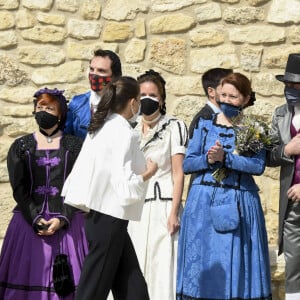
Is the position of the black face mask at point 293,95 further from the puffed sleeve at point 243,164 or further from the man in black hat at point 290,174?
the puffed sleeve at point 243,164

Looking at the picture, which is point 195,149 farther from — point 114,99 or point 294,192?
point 114,99

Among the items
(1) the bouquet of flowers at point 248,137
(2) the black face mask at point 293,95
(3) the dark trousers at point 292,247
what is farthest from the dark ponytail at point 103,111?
(3) the dark trousers at point 292,247

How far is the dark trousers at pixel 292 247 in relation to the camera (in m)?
5.09

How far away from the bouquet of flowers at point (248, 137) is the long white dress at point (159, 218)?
1.67 feet

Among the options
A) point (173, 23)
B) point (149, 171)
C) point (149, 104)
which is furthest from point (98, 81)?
point (173, 23)

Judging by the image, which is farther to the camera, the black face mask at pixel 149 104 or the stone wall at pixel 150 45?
the stone wall at pixel 150 45

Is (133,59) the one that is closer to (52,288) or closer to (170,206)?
(170,206)

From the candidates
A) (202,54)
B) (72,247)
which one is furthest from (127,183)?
(202,54)

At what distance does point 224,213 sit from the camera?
489 cm

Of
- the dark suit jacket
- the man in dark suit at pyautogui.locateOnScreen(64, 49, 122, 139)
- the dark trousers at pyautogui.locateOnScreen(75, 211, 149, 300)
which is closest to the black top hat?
the dark suit jacket

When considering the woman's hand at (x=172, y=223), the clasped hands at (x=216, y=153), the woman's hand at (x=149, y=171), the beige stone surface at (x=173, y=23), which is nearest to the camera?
the woman's hand at (x=149, y=171)

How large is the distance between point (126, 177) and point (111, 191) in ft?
0.44

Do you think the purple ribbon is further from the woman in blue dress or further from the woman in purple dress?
the woman in blue dress

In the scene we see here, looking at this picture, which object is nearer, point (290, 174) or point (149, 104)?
point (290, 174)
